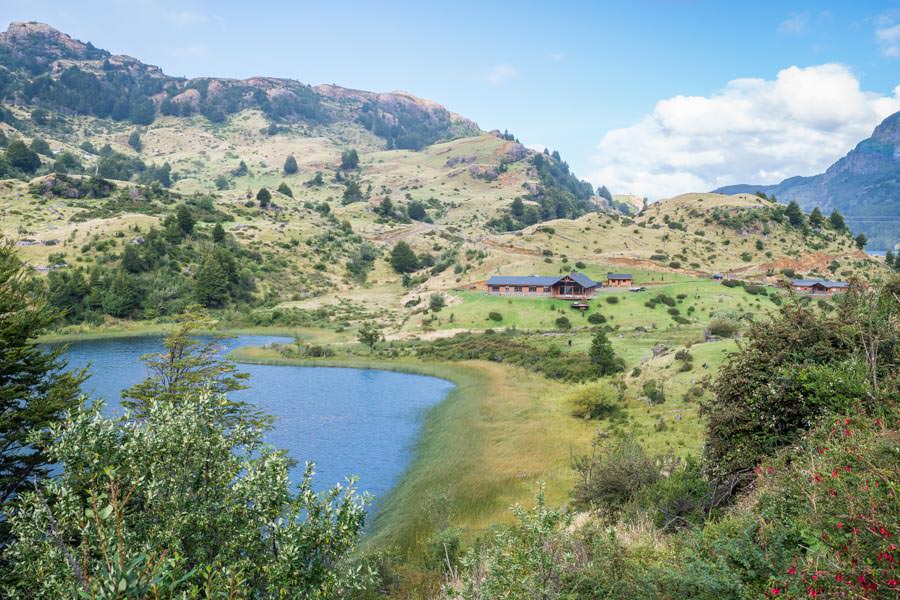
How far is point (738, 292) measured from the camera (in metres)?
85.0

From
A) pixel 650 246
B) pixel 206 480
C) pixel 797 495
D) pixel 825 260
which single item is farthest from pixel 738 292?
pixel 206 480

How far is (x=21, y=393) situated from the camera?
47.7 ft

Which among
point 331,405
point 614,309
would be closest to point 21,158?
point 331,405

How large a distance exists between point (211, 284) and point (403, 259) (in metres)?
52.5

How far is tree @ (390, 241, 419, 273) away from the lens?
131 metres

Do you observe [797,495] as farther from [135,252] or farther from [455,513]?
[135,252]

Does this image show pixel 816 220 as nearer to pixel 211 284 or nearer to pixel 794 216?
pixel 794 216

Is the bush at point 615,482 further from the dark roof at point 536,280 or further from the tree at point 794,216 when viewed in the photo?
the tree at point 794,216

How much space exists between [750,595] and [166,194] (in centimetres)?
15052

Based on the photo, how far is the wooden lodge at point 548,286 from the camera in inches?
3479

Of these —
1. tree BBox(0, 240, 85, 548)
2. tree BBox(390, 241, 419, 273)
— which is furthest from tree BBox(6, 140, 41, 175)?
tree BBox(0, 240, 85, 548)

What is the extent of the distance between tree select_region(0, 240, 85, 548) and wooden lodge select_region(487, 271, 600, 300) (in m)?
79.4

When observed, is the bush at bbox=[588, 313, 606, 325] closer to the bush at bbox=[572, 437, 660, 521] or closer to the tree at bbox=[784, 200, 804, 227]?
the bush at bbox=[572, 437, 660, 521]

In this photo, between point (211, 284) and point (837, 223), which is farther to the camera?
point (837, 223)
